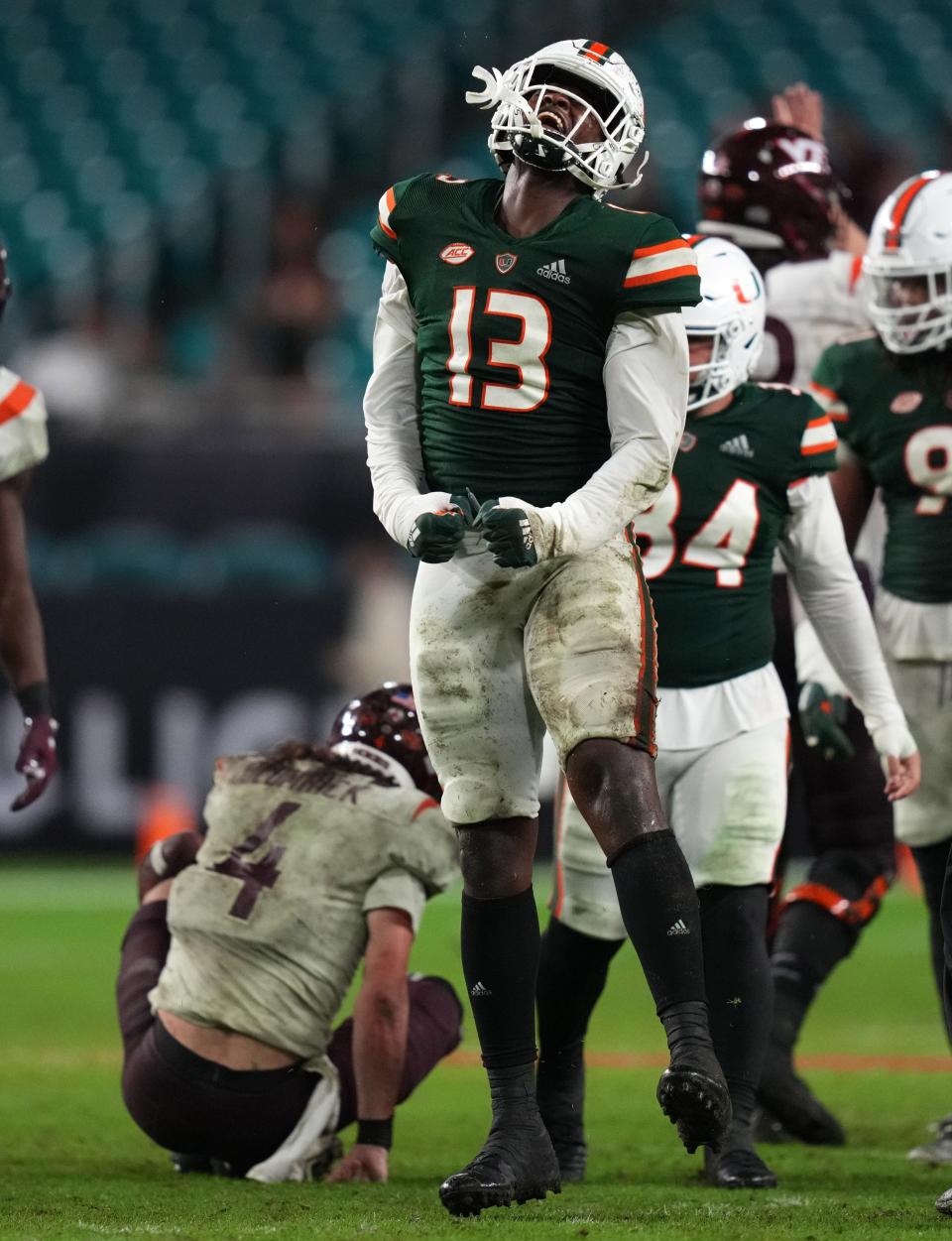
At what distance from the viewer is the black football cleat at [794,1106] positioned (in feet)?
15.5

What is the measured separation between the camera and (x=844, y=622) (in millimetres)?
4238

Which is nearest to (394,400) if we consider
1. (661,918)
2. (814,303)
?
(661,918)

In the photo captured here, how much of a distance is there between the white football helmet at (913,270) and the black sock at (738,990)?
1371 mm

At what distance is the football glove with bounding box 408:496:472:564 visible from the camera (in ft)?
11.1

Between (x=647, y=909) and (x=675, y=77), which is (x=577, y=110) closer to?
(x=647, y=909)

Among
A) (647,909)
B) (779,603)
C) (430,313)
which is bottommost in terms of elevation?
(647,909)

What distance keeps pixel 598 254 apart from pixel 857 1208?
65.0 inches

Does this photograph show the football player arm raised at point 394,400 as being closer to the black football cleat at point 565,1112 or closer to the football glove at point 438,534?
the football glove at point 438,534

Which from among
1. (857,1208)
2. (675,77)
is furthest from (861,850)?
(675,77)

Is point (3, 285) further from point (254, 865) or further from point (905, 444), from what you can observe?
point (905, 444)

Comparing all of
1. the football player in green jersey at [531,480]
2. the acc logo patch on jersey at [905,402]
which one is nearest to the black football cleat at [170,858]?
the football player in green jersey at [531,480]

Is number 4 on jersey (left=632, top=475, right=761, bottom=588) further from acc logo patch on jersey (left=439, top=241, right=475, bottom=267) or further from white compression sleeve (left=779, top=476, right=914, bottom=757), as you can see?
acc logo patch on jersey (left=439, top=241, right=475, bottom=267)

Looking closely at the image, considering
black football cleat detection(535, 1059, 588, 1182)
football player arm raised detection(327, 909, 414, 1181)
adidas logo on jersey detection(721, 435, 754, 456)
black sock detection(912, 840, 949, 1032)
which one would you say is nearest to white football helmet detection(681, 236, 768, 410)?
adidas logo on jersey detection(721, 435, 754, 456)

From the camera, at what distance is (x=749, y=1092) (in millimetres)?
4066
